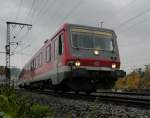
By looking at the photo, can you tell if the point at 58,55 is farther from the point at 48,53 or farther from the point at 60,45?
the point at 48,53

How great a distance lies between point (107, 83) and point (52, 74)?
8.37 feet

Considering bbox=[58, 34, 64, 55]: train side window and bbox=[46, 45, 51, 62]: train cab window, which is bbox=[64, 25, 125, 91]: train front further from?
bbox=[46, 45, 51, 62]: train cab window

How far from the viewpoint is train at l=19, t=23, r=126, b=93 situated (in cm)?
1231

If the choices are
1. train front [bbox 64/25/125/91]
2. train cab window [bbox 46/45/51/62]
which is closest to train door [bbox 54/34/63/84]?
train front [bbox 64/25/125/91]

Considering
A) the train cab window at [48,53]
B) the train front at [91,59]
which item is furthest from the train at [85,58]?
the train cab window at [48,53]

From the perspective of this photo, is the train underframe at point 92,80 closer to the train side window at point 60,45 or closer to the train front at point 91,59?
the train front at point 91,59

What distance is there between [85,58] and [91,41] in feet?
3.82

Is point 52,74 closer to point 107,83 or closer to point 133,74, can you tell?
point 107,83

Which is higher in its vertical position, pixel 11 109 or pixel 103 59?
pixel 103 59

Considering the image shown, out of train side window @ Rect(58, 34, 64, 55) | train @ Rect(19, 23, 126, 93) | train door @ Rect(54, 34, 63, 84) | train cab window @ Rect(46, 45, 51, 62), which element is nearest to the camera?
train @ Rect(19, 23, 126, 93)

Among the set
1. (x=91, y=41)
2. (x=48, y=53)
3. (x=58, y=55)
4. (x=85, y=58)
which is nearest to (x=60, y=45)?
(x=58, y=55)

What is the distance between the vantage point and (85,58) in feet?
40.9

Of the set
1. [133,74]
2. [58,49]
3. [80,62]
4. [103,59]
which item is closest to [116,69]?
[103,59]

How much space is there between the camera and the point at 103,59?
42.4 feet
